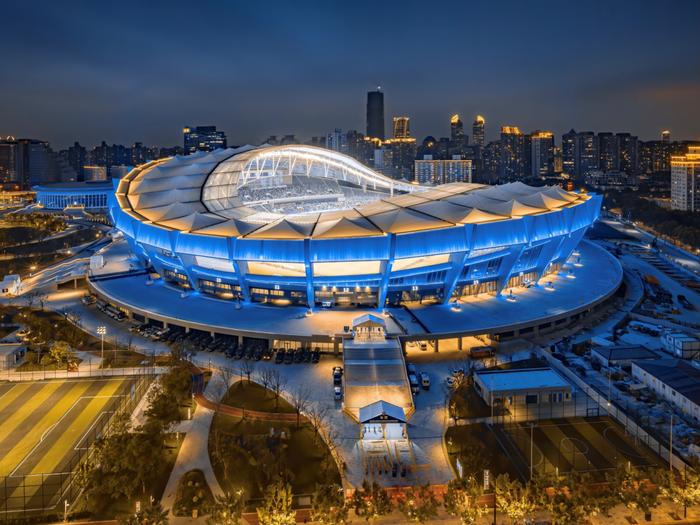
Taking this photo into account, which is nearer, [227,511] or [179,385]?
[227,511]

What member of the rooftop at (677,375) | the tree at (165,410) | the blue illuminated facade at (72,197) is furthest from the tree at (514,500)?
the blue illuminated facade at (72,197)

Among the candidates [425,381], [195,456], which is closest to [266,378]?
[195,456]

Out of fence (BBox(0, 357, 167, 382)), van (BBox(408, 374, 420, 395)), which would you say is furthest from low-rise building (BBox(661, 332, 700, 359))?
fence (BBox(0, 357, 167, 382))

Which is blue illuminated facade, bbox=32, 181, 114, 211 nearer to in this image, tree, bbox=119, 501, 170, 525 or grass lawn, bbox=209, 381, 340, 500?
grass lawn, bbox=209, 381, 340, 500

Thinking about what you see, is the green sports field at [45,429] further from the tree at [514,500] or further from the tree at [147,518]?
the tree at [514,500]

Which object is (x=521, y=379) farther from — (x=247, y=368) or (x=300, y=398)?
(x=247, y=368)

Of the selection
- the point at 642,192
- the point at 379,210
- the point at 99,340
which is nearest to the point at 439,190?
the point at 379,210
